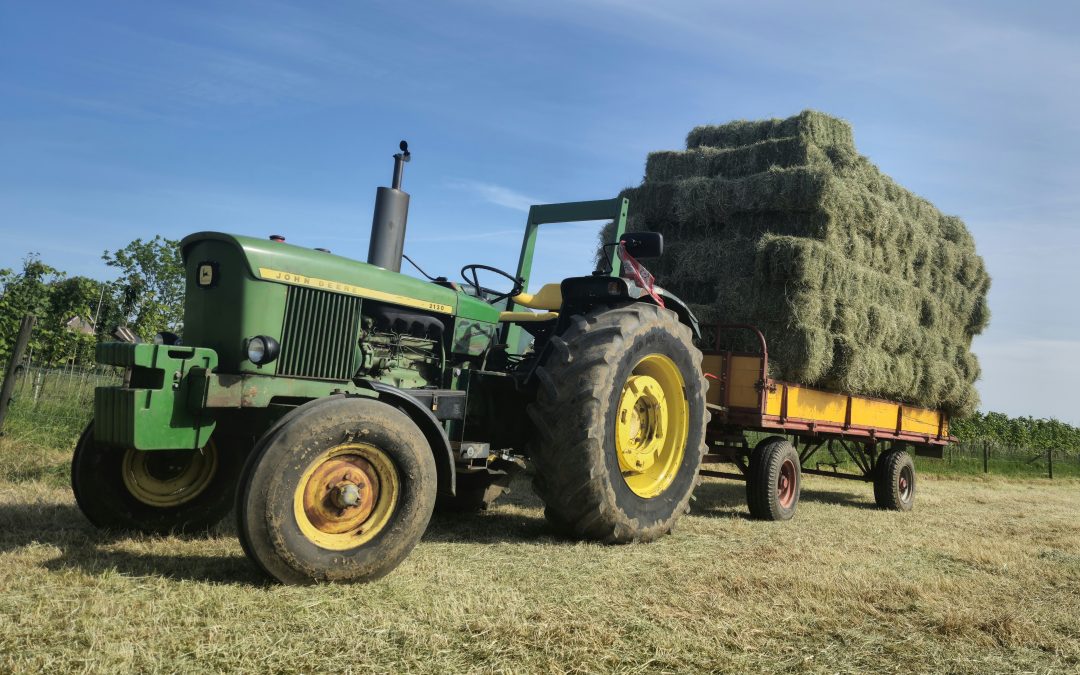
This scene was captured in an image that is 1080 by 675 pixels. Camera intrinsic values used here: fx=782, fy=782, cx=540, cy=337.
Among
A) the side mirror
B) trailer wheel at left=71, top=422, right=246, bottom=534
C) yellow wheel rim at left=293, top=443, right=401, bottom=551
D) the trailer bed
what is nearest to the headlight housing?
yellow wheel rim at left=293, top=443, right=401, bottom=551

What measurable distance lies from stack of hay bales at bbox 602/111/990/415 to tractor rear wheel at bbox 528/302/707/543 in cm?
228

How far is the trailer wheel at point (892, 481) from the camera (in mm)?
8812

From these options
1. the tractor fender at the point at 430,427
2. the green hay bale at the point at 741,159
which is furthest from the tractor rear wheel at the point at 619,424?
the green hay bale at the point at 741,159

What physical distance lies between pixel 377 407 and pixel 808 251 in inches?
205

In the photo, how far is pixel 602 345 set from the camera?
4.80 meters

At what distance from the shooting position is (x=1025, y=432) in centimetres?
2522

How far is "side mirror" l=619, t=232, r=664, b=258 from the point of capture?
5496 millimetres

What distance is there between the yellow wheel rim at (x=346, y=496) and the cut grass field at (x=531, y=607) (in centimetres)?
26

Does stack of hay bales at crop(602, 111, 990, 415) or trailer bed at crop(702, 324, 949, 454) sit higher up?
stack of hay bales at crop(602, 111, 990, 415)

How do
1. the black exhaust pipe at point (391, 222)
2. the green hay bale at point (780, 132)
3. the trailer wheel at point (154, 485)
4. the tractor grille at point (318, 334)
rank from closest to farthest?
the tractor grille at point (318, 334), the trailer wheel at point (154, 485), the black exhaust pipe at point (391, 222), the green hay bale at point (780, 132)

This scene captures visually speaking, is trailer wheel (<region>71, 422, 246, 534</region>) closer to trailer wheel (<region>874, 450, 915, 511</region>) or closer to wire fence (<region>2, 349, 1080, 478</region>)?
wire fence (<region>2, 349, 1080, 478</region>)

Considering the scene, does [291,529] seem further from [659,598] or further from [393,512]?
[659,598]

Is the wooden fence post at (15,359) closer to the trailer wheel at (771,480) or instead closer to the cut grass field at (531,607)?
the cut grass field at (531,607)

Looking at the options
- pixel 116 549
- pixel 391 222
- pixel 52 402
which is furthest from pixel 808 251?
pixel 52 402
